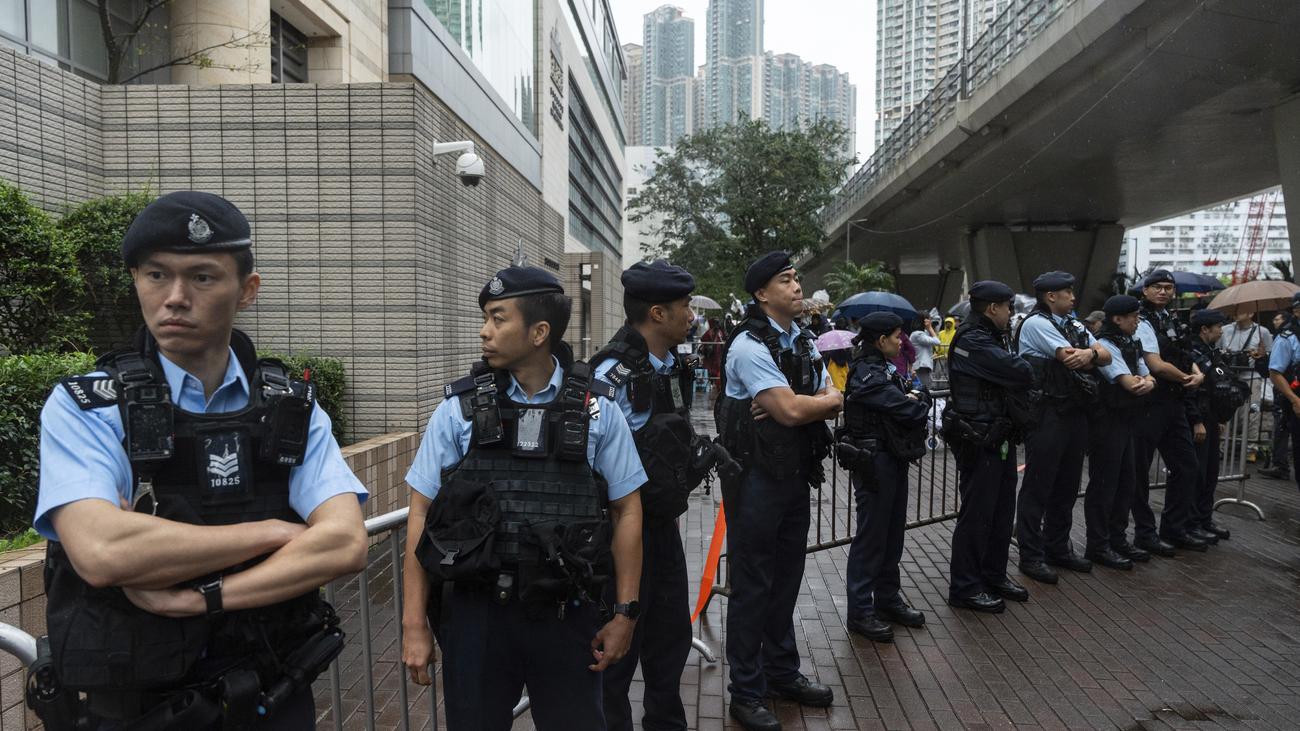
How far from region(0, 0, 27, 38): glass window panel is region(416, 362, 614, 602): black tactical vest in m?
7.85

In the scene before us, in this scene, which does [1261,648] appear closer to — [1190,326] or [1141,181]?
[1190,326]

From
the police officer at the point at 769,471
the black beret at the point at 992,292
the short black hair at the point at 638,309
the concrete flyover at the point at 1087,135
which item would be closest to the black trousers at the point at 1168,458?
the black beret at the point at 992,292

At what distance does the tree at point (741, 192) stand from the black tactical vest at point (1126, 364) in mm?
27605

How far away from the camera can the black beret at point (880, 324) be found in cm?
501

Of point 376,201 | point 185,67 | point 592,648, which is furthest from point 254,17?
point 592,648

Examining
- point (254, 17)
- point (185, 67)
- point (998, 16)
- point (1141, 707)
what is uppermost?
point (998, 16)

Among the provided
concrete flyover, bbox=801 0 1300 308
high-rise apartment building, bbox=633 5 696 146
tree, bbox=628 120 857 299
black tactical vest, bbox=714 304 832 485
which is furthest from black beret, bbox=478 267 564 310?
high-rise apartment building, bbox=633 5 696 146

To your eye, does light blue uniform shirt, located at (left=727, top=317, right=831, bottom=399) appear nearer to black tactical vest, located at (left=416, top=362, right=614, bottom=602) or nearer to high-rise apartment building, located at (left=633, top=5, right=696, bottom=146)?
black tactical vest, located at (left=416, top=362, right=614, bottom=602)

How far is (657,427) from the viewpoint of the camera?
3.14 metres

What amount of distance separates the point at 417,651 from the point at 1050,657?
12.3 ft

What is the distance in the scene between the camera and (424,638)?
251 centimetres

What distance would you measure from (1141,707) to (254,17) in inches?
417

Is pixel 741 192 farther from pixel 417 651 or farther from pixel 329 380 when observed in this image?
pixel 417 651

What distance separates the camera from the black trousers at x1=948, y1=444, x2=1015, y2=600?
17.9ft
